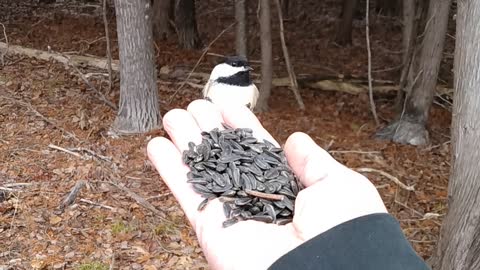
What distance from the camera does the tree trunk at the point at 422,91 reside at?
512 cm

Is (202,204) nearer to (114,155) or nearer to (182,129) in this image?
(182,129)

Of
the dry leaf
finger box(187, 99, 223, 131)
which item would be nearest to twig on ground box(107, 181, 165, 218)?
the dry leaf

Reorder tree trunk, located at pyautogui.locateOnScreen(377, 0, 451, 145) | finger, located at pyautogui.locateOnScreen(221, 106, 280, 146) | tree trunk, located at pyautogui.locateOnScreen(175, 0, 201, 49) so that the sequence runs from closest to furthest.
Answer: finger, located at pyautogui.locateOnScreen(221, 106, 280, 146)
tree trunk, located at pyautogui.locateOnScreen(377, 0, 451, 145)
tree trunk, located at pyautogui.locateOnScreen(175, 0, 201, 49)

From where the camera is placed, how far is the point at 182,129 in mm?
2438

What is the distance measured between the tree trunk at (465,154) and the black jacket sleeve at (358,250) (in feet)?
4.77

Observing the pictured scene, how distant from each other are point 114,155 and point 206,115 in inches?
90.3

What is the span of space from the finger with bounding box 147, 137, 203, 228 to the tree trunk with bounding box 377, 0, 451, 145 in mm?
3573

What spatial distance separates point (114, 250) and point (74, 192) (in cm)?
67

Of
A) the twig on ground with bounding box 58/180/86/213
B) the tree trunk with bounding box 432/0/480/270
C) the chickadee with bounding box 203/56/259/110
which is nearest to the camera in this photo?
the tree trunk with bounding box 432/0/480/270

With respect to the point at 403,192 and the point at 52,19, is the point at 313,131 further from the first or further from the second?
the point at 52,19

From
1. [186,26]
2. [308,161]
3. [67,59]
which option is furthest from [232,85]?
[186,26]

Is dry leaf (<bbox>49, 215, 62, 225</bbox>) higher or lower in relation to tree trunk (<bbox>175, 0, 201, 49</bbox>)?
lower

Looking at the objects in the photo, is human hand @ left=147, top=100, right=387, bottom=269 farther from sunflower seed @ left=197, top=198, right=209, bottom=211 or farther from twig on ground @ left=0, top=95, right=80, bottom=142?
twig on ground @ left=0, top=95, right=80, bottom=142

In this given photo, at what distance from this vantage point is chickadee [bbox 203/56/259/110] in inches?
139
